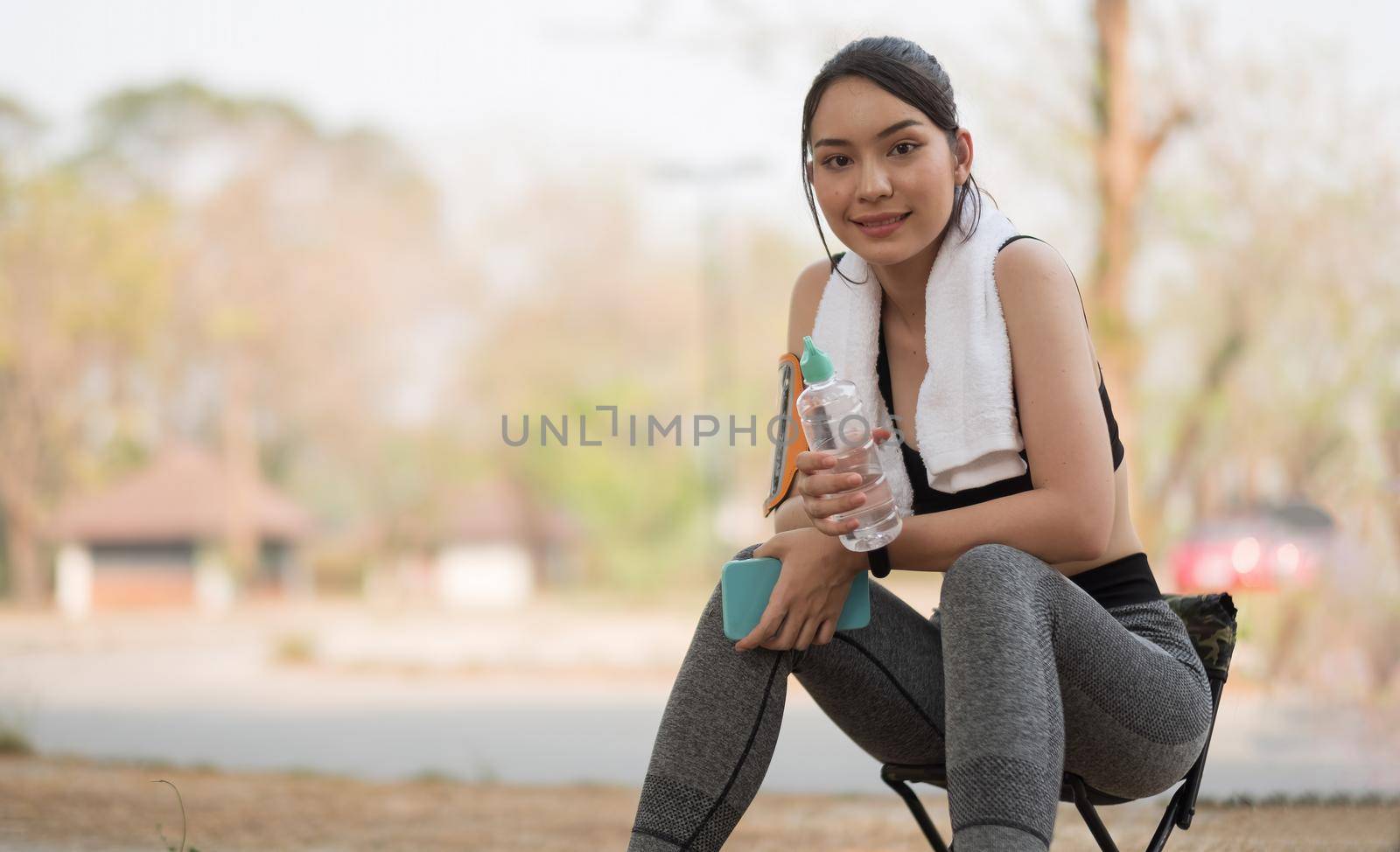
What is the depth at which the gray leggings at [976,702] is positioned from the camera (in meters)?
1.55

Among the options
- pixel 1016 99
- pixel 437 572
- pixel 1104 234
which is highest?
pixel 1016 99

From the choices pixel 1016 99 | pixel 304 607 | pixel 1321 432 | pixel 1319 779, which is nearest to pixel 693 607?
pixel 304 607

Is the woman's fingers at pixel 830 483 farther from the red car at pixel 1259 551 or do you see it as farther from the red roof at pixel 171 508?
the red roof at pixel 171 508

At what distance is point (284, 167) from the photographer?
1481 inches

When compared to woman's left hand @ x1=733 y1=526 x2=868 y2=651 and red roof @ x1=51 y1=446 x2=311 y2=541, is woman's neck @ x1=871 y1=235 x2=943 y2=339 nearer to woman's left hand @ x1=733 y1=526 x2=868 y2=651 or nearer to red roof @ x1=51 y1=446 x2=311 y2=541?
woman's left hand @ x1=733 y1=526 x2=868 y2=651

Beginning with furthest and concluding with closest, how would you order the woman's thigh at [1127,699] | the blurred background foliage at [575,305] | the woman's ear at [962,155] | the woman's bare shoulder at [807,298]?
the blurred background foliage at [575,305] < the woman's bare shoulder at [807,298] < the woman's ear at [962,155] < the woman's thigh at [1127,699]

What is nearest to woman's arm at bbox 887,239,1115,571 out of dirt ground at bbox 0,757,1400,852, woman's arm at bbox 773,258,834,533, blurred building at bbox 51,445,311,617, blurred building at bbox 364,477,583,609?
woman's arm at bbox 773,258,834,533

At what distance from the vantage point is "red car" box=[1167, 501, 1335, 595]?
26.1ft

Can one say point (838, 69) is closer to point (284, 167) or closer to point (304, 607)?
point (304, 607)

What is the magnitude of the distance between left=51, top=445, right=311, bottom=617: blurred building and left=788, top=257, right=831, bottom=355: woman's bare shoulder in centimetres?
3190

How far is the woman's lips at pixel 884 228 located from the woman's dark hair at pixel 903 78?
0.30 feet

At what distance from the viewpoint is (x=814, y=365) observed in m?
1.79

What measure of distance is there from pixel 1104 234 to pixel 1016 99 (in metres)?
2.59

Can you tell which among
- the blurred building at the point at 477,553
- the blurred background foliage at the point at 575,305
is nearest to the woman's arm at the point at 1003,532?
the blurred background foliage at the point at 575,305
